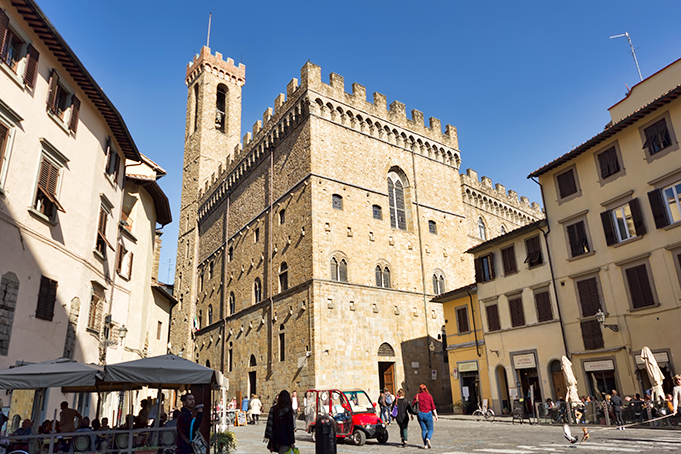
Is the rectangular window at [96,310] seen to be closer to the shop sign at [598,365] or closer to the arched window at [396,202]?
the shop sign at [598,365]

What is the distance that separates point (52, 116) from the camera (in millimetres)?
12547

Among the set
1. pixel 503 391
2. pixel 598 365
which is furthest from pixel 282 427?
pixel 503 391

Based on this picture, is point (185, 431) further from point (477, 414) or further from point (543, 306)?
point (477, 414)

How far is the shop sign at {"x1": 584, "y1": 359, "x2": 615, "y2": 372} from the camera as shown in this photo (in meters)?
17.1

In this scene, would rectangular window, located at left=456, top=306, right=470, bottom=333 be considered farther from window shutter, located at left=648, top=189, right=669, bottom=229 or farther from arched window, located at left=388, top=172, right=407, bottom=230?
Answer: window shutter, located at left=648, top=189, right=669, bottom=229

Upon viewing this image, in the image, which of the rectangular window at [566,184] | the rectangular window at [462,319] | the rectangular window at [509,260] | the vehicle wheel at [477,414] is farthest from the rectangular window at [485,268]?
the vehicle wheel at [477,414]

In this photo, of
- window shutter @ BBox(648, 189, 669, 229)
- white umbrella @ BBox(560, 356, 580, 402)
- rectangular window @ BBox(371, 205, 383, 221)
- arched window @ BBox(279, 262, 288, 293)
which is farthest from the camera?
rectangular window @ BBox(371, 205, 383, 221)

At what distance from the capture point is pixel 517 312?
21000mm

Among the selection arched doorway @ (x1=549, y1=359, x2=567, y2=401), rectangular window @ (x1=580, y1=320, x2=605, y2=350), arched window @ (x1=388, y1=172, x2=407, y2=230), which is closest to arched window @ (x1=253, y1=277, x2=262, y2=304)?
arched window @ (x1=388, y1=172, x2=407, y2=230)

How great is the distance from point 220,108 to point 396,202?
94.2 ft

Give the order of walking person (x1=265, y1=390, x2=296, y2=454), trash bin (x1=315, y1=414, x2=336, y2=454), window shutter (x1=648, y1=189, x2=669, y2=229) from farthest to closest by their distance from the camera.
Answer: window shutter (x1=648, y1=189, x2=669, y2=229), trash bin (x1=315, y1=414, x2=336, y2=454), walking person (x1=265, y1=390, x2=296, y2=454)

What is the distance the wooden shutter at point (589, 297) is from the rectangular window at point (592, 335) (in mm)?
378

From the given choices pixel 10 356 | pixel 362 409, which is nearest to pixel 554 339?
pixel 362 409

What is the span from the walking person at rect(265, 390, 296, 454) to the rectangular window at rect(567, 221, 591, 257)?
15.4m
